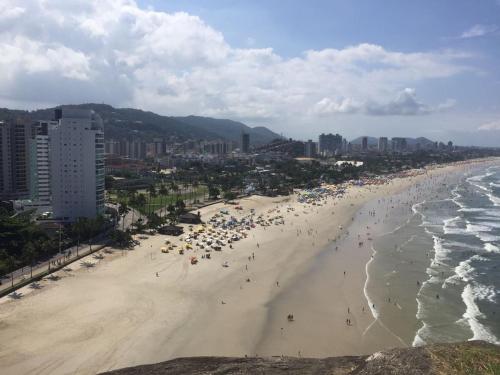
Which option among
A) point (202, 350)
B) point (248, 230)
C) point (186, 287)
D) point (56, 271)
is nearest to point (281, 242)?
point (248, 230)

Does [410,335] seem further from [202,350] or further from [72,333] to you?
[72,333]

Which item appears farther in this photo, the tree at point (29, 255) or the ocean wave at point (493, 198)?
the ocean wave at point (493, 198)

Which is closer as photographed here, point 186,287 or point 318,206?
point 186,287

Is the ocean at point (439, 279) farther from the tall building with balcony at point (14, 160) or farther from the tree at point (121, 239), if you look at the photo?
the tall building with balcony at point (14, 160)

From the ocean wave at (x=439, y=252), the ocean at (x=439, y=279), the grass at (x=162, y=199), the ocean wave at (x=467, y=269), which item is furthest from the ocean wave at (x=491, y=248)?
the grass at (x=162, y=199)

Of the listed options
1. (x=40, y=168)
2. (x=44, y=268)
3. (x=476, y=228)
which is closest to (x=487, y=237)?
(x=476, y=228)
